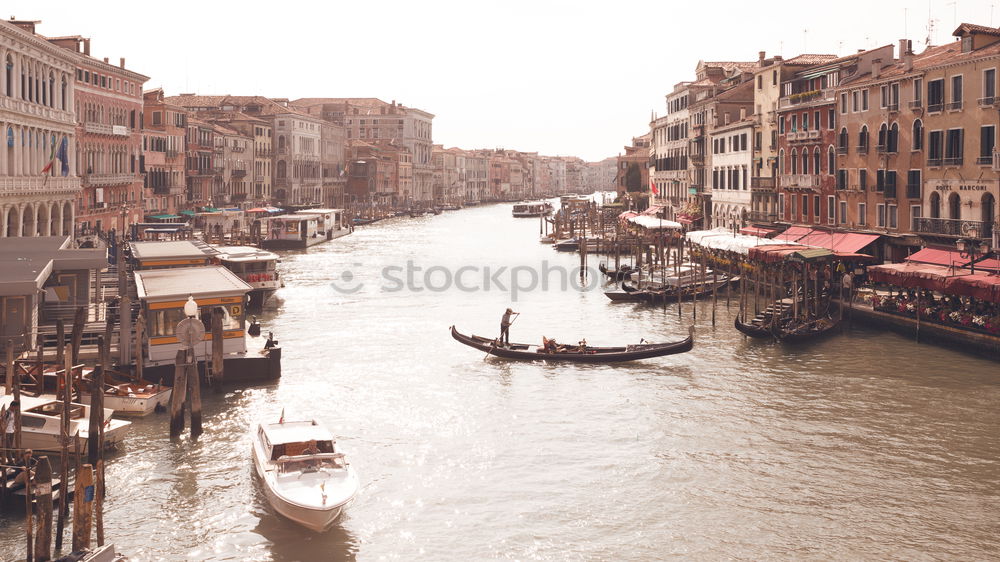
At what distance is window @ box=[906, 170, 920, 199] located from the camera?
93.1 ft

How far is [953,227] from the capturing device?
2653 centimetres

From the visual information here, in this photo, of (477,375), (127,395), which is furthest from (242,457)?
(477,375)

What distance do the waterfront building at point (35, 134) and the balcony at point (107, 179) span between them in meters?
2.47

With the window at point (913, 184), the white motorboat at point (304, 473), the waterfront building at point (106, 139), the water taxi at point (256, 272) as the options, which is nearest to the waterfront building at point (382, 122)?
the waterfront building at point (106, 139)

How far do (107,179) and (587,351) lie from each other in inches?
1177

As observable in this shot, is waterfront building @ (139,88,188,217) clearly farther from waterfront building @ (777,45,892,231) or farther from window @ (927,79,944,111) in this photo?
window @ (927,79,944,111)

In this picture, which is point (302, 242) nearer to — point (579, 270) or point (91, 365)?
point (579, 270)

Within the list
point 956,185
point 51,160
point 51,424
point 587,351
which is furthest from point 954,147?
point 51,160

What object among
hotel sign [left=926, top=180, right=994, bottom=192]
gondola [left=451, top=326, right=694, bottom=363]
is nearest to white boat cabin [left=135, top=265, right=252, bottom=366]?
gondola [left=451, top=326, right=694, bottom=363]

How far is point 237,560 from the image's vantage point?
37.2 feet

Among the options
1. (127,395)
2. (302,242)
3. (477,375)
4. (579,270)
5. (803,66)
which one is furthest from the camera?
(302,242)

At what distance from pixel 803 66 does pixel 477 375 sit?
23366 millimetres

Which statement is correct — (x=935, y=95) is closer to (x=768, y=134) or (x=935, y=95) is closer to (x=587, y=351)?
(x=768, y=134)

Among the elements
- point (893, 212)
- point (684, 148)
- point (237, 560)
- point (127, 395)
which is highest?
point (684, 148)
